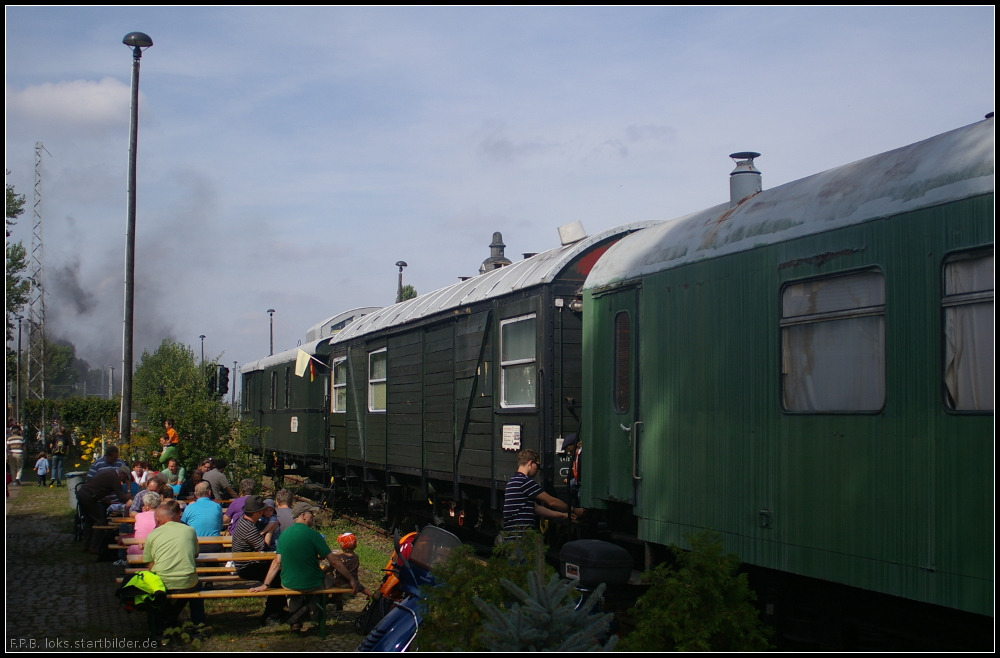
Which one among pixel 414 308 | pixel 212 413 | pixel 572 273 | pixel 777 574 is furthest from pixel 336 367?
pixel 777 574

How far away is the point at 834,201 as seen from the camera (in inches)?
225

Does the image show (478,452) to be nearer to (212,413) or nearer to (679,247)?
(679,247)

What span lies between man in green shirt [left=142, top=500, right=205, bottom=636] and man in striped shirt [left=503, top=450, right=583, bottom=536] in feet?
8.61

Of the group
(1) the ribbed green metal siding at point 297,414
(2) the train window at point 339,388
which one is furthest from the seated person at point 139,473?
(1) the ribbed green metal siding at point 297,414

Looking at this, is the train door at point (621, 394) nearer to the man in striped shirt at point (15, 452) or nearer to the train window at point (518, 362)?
the train window at point (518, 362)

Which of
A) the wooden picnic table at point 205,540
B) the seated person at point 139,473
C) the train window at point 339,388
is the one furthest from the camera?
the train window at point 339,388

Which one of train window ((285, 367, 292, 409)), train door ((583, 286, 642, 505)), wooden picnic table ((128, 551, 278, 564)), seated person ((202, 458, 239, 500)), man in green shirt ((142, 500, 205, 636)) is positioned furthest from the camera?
train window ((285, 367, 292, 409))

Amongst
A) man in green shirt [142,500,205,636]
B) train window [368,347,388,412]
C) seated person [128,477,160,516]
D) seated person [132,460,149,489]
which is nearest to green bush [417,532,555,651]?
man in green shirt [142,500,205,636]

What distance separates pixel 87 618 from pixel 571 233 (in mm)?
6104

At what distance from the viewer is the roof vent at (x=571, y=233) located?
10.4 metres

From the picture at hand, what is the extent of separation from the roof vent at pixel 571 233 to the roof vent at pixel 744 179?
2393 millimetres

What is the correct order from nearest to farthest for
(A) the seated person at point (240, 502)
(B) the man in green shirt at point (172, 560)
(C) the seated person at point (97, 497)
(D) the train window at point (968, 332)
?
1. (D) the train window at point (968, 332)
2. (B) the man in green shirt at point (172, 560)
3. (A) the seated person at point (240, 502)
4. (C) the seated person at point (97, 497)

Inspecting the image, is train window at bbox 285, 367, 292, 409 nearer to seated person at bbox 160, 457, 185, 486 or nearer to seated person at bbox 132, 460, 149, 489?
seated person at bbox 160, 457, 185, 486

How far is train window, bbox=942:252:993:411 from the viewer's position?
4.62 metres
